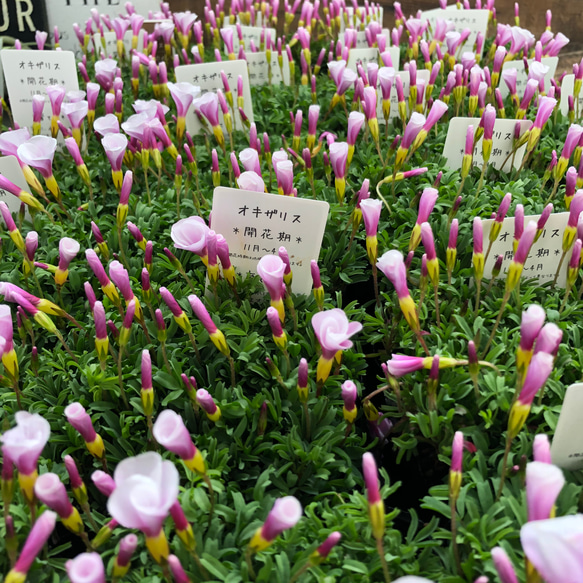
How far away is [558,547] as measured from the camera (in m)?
0.51

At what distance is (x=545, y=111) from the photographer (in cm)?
137

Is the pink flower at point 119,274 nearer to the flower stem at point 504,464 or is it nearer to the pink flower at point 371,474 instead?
the pink flower at point 371,474

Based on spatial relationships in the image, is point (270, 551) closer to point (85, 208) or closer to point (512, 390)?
point (512, 390)

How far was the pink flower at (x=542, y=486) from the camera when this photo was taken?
61cm

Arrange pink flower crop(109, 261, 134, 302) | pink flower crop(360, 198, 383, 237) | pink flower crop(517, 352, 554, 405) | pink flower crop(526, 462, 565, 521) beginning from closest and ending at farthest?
1. pink flower crop(526, 462, 565, 521)
2. pink flower crop(517, 352, 554, 405)
3. pink flower crop(109, 261, 134, 302)
4. pink flower crop(360, 198, 383, 237)

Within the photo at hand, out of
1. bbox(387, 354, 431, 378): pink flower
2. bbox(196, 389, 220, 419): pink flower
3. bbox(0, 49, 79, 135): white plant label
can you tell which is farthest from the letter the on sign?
bbox(387, 354, 431, 378): pink flower

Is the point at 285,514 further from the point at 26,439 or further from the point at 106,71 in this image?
the point at 106,71

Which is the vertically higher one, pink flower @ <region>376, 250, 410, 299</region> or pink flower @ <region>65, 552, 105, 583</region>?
pink flower @ <region>376, 250, 410, 299</region>

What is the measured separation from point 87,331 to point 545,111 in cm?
116

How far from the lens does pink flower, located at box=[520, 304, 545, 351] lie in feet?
2.49

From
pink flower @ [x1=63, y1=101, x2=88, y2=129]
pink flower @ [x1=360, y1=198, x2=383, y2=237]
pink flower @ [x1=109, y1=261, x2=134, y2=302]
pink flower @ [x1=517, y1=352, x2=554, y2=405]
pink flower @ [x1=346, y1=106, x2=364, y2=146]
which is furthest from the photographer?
pink flower @ [x1=63, y1=101, x2=88, y2=129]

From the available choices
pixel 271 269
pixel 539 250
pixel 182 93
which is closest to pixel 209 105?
pixel 182 93

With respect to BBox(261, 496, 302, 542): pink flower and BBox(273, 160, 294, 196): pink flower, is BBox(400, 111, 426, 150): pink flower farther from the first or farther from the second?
BBox(261, 496, 302, 542): pink flower

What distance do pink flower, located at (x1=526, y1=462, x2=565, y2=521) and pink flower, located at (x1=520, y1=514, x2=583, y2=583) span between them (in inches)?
3.4
